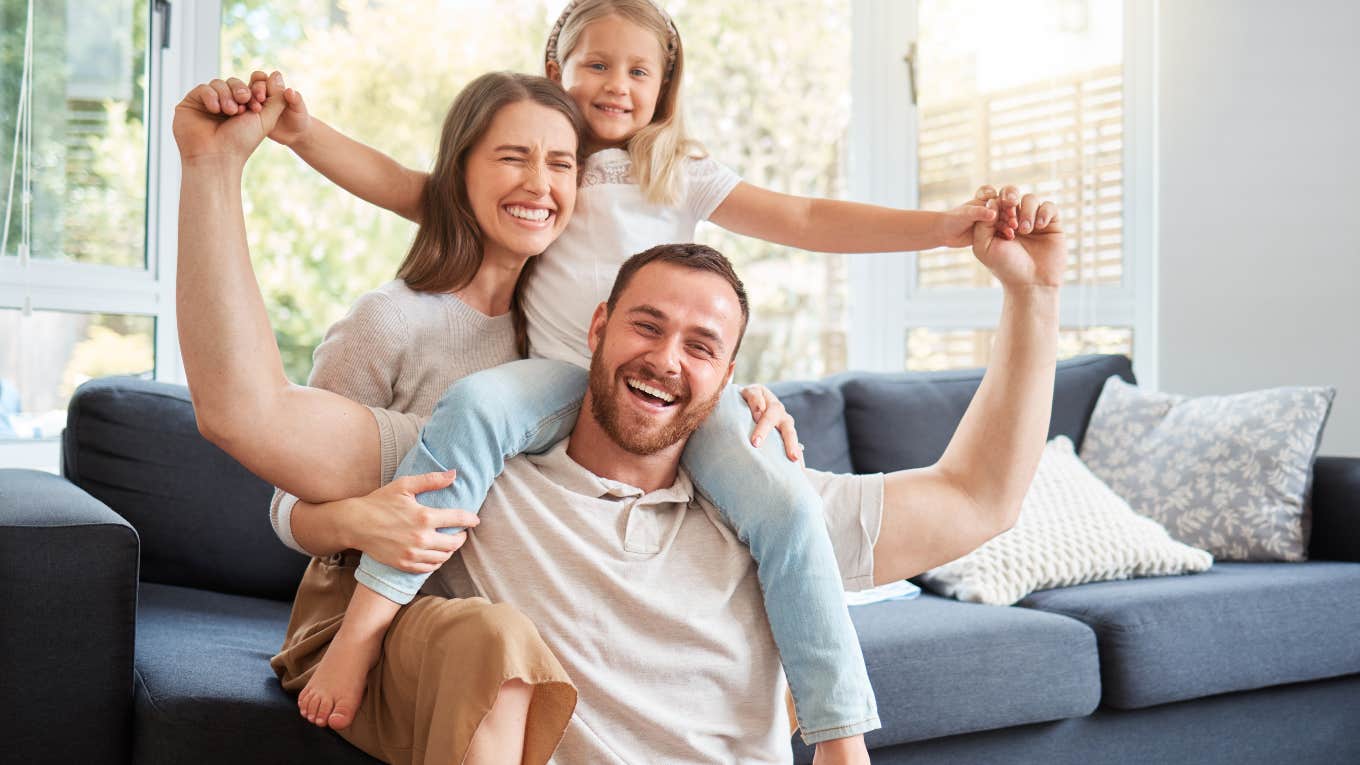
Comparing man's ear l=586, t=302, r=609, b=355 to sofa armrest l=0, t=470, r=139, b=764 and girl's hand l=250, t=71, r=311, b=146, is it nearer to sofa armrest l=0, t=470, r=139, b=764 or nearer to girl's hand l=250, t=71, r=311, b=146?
girl's hand l=250, t=71, r=311, b=146

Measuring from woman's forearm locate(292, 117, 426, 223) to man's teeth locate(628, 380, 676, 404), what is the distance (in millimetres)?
508

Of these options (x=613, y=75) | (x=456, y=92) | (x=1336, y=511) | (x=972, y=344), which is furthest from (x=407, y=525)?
(x=456, y=92)

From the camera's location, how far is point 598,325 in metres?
1.68

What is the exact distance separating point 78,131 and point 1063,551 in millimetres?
2520

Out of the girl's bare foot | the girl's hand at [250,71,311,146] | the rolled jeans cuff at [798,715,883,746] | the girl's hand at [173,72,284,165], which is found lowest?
the rolled jeans cuff at [798,715,883,746]

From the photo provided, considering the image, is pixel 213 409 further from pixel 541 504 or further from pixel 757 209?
pixel 757 209

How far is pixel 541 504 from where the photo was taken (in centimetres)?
156

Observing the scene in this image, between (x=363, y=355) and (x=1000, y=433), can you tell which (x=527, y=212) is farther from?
(x=1000, y=433)

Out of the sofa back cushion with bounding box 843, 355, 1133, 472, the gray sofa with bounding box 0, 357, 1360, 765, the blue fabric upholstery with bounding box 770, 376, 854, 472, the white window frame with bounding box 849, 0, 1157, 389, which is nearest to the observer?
the gray sofa with bounding box 0, 357, 1360, 765

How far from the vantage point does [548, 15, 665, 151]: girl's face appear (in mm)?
1945

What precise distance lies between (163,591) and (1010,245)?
1.58 metres

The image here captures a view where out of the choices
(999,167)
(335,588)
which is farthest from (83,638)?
(999,167)

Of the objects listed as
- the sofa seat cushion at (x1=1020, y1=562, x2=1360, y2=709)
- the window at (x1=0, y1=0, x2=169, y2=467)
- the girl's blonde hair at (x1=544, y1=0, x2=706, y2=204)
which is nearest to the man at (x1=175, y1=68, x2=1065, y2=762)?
the girl's blonde hair at (x1=544, y1=0, x2=706, y2=204)

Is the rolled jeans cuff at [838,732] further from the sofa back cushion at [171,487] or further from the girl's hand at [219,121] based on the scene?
the sofa back cushion at [171,487]
